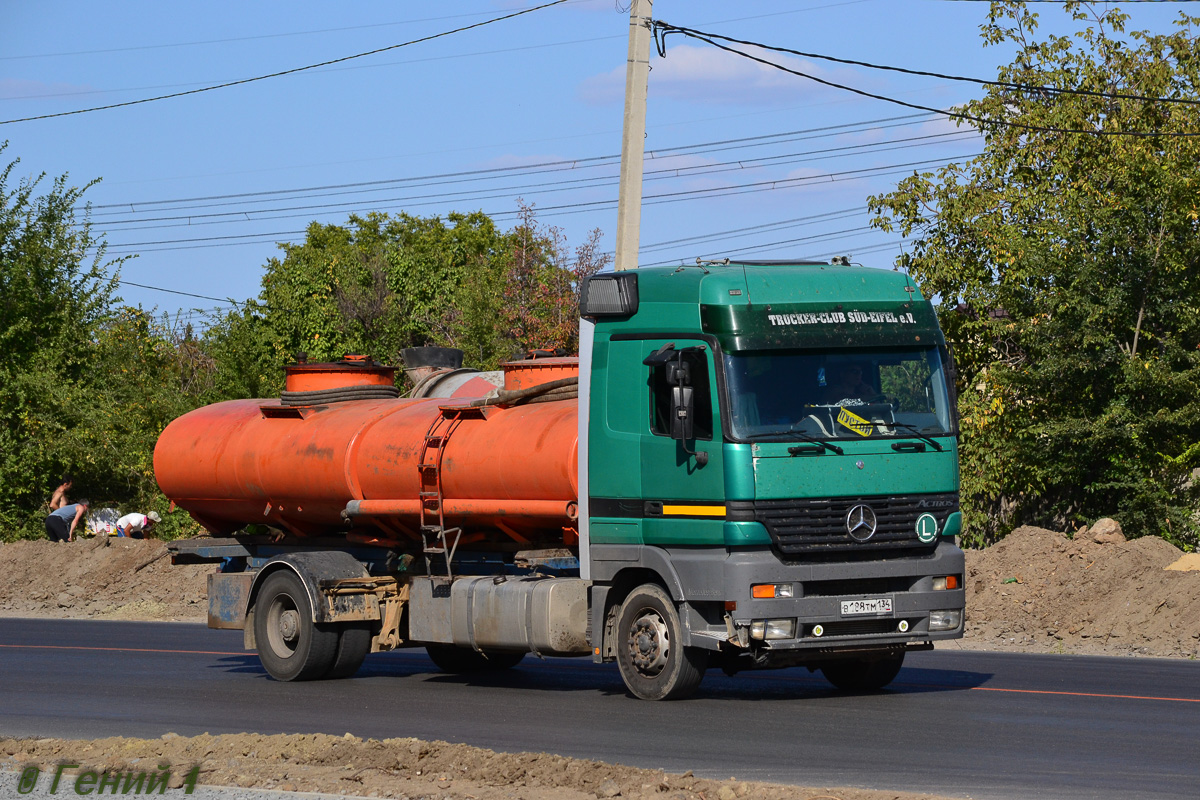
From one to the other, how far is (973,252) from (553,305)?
14570mm

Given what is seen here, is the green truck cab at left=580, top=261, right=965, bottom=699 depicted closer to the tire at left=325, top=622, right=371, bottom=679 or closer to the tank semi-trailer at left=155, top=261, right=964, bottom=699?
the tank semi-trailer at left=155, top=261, right=964, bottom=699

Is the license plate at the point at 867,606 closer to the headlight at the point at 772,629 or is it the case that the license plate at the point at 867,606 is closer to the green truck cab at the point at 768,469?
the green truck cab at the point at 768,469

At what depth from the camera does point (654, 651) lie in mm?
11992

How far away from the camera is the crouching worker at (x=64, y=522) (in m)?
33.6

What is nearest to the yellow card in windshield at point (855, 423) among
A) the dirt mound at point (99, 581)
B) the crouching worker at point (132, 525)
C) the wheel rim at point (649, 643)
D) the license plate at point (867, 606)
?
the license plate at point (867, 606)

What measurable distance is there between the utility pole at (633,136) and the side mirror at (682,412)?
8002 mm

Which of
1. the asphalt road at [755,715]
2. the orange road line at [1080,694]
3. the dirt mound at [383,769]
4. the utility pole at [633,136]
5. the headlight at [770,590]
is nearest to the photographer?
the dirt mound at [383,769]

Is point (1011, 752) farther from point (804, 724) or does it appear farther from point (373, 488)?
point (373, 488)

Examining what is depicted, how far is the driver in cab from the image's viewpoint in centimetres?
1162

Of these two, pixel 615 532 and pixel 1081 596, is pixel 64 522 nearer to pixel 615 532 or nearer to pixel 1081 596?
pixel 1081 596

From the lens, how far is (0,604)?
29859 mm

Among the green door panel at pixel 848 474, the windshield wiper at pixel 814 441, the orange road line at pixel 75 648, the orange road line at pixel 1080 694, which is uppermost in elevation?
the windshield wiper at pixel 814 441

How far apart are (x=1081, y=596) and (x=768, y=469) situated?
34.0ft

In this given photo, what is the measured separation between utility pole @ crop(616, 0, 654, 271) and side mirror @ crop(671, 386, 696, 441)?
26.3ft
